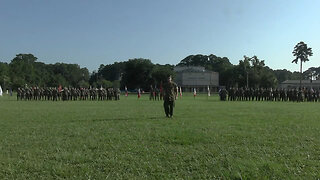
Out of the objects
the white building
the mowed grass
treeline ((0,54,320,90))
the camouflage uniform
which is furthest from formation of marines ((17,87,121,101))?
the white building

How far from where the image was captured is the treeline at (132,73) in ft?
333

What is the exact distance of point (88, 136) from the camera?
30.7 ft

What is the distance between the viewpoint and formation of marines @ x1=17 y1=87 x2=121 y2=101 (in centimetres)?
3909

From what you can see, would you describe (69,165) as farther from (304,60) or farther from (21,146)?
(304,60)

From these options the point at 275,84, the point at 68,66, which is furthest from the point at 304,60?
the point at 68,66

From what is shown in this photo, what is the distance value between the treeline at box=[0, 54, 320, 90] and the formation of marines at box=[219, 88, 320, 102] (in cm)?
4802

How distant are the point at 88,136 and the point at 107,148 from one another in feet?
6.30

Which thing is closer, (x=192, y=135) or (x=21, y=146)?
(x=21, y=146)

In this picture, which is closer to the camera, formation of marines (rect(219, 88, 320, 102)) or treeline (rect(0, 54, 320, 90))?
formation of marines (rect(219, 88, 320, 102))

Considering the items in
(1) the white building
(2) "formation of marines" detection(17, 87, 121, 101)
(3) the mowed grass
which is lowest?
(3) the mowed grass

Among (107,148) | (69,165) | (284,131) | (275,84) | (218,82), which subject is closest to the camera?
(69,165)

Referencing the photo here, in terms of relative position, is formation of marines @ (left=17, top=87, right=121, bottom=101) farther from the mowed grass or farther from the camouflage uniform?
the mowed grass

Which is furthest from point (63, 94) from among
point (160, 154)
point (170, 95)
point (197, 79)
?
point (197, 79)

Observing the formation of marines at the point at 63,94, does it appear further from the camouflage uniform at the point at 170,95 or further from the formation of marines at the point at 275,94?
the camouflage uniform at the point at 170,95
